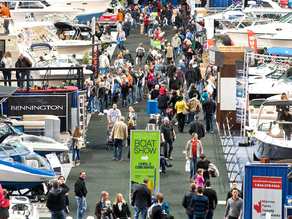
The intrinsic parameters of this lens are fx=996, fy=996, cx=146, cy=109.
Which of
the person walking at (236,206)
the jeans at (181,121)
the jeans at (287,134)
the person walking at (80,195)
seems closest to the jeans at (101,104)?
the jeans at (181,121)

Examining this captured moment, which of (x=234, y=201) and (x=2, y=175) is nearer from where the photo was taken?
(x=234, y=201)

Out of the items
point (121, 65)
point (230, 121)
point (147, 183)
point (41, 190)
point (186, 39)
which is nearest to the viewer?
point (147, 183)

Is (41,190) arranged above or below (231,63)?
below

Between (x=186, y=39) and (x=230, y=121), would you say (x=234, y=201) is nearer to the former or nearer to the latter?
(x=230, y=121)

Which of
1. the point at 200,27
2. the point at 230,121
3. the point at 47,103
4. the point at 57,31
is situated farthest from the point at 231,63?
the point at 200,27

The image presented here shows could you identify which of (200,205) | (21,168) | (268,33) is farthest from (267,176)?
(268,33)

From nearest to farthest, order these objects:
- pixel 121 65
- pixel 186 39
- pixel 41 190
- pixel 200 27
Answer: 1. pixel 41 190
2. pixel 121 65
3. pixel 186 39
4. pixel 200 27

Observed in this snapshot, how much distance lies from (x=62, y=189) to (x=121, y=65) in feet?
57.5

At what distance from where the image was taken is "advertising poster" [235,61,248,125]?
30203mm

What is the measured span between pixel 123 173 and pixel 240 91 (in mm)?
5551

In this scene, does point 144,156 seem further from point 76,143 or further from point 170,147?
point 170,147

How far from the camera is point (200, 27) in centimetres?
5191

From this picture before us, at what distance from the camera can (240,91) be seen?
31.3m

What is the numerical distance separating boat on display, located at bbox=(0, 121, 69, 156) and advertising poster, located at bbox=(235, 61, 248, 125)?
18.9 ft
